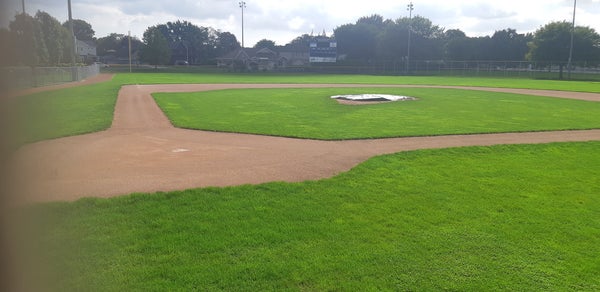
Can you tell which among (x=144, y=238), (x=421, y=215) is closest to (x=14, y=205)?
(x=144, y=238)

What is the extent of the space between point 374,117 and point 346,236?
38.9 feet

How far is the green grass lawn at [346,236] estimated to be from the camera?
3943mm

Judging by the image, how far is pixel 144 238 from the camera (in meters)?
4.77

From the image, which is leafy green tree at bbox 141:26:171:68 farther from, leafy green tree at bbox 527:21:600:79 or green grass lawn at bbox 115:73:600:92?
leafy green tree at bbox 527:21:600:79

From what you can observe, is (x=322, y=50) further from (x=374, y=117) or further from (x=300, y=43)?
(x=374, y=117)

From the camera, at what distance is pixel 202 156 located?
9.38 meters

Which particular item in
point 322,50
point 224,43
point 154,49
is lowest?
point 322,50

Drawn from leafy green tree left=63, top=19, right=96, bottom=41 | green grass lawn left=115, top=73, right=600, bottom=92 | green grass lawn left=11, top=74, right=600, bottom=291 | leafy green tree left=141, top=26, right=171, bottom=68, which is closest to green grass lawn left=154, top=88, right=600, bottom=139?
green grass lawn left=11, top=74, right=600, bottom=291

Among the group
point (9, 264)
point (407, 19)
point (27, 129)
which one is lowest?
point (9, 264)

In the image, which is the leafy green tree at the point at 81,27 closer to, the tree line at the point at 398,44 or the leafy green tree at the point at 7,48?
the leafy green tree at the point at 7,48

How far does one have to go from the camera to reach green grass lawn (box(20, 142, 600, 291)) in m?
3.94

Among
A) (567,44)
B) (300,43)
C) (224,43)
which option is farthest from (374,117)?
(300,43)

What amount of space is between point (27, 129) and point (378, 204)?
5338 mm

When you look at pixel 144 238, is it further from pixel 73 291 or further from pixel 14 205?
pixel 14 205
